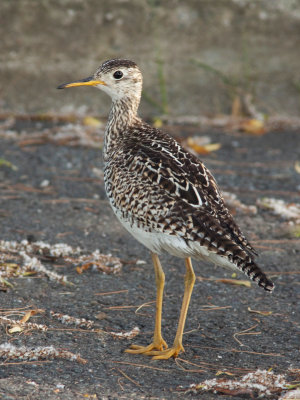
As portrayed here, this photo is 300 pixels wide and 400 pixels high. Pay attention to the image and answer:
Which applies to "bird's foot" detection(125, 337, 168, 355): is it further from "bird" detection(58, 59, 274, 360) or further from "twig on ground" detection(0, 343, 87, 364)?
"twig on ground" detection(0, 343, 87, 364)

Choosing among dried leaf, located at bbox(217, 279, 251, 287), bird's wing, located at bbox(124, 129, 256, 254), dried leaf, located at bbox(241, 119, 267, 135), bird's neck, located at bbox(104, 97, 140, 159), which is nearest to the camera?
bird's wing, located at bbox(124, 129, 256, 254)

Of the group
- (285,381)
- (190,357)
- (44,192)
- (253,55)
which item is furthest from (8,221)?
(253,55)

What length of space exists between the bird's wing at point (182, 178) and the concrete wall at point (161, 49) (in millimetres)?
4651

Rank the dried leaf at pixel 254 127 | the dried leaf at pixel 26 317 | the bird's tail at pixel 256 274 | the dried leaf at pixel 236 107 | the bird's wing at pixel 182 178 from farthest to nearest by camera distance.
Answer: the dried leaf at pixel 236 107 → the dried leaf at pixel 254 127 → the dried leaf at pixel 26 317 → the bird's wing at pixel 182 178 → the bird's tail at pixel 256 274

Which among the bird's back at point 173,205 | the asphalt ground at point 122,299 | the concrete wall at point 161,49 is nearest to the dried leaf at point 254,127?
the concrete wall at point 161,49

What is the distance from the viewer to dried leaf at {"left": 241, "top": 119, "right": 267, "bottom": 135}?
8805 millimetres

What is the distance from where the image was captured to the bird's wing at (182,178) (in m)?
3.93

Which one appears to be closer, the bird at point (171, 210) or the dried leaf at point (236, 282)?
the bird at point (171, 210)

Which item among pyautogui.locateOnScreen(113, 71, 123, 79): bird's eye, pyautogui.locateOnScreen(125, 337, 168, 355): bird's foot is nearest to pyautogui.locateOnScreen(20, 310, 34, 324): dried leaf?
pyautogui.locateOnScreen(125, 337, 168, 355): bird's foot

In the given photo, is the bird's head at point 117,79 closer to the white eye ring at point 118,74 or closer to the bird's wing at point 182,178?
the white eye ring at point 118,74

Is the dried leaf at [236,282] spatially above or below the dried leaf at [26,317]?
above

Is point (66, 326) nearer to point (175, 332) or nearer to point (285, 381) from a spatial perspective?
point (175, 332)

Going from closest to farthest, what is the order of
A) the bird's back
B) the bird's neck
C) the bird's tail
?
the bird's tail
the bird's back
the bird's neck

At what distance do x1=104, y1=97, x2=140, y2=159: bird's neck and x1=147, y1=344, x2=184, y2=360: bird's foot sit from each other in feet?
4.58
